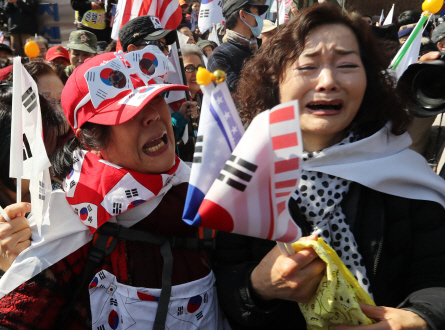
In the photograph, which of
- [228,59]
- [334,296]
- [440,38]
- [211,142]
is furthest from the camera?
[440,38]

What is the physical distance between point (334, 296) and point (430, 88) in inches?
55.1

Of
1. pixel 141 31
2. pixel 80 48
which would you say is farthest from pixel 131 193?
pixel 80 48

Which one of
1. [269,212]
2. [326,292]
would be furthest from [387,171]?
[269,212]

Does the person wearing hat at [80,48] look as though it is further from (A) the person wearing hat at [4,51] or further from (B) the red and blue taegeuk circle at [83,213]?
(B) the red and blue taegeuk circle at [83,213]

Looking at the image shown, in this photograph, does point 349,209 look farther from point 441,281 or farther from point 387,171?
point 441,281

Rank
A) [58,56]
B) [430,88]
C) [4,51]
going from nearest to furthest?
[430,88] < [58,56] < [4,51]

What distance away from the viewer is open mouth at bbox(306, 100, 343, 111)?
1525mm

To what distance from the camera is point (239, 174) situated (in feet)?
3.41

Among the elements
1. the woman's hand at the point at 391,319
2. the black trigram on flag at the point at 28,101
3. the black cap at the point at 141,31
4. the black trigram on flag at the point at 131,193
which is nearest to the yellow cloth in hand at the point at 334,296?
the woman's hand at the point at 391,319

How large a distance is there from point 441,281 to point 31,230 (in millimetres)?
1486

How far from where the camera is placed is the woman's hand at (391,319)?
1.28 m

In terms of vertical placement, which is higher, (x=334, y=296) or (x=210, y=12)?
(x=334, y=296)

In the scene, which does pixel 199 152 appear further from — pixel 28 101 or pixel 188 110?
pixel 188 110

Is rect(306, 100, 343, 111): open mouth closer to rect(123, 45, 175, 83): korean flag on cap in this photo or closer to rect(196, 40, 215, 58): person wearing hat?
rect(123, 45, 175, 83): korean flag on cap
